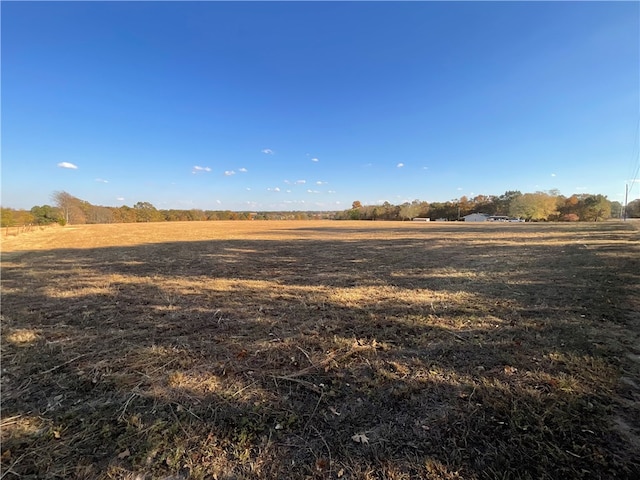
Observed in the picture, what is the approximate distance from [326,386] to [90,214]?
313 ft

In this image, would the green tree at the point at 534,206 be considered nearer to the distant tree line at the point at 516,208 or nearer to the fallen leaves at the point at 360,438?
the distant tree line at the point at 516,208

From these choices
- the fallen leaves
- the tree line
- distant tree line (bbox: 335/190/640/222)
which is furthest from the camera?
distant tree line (bbox: 335/190/640/222)

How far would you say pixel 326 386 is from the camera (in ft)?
8.82

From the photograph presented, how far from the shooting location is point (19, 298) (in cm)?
595

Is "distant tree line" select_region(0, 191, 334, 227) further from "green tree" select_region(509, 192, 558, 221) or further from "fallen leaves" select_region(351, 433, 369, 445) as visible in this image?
"green tree" select_region(509, 192, 558, 221)

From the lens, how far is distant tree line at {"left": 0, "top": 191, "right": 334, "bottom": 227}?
167ft

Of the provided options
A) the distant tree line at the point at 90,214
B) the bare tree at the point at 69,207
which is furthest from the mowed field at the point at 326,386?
the bare tree at the point at 69,207

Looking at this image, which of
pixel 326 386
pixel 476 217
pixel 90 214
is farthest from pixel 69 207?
pixel 476 217

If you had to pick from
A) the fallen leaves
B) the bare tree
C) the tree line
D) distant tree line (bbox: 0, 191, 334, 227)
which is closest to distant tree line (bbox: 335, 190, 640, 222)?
the tree line

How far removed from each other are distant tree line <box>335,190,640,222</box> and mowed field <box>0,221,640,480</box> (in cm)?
9008

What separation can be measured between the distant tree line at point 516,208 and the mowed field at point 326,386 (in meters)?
90.1

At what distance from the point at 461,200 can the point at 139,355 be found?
119 m

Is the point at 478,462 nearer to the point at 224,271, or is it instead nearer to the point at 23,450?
the point at 23,450

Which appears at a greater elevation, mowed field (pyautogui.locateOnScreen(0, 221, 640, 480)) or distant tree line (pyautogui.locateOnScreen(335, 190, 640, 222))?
distant tree line (pyautogui.locateOnScreen(335, 190, 640, 222))
